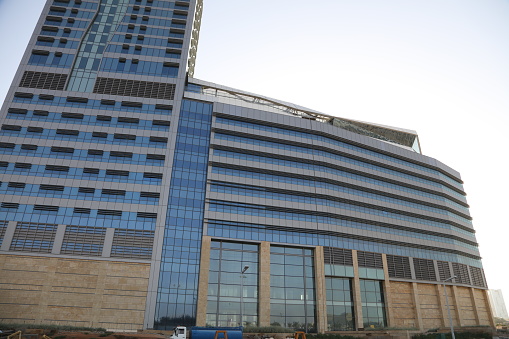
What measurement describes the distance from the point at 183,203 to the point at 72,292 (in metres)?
20.9

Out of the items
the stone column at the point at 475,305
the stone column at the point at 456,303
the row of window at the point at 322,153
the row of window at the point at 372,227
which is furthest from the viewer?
the stone column at the point at 475,305

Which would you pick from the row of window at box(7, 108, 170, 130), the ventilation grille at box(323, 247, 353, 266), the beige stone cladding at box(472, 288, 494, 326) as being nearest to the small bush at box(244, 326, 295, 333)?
the ventilation grille at box(323, 247, 353, 266)

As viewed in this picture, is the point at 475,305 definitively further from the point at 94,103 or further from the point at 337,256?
the point at 94,103

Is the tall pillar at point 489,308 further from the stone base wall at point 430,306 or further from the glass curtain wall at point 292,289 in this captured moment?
the glass curtain wall at point 292,289

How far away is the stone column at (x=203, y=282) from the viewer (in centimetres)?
5338

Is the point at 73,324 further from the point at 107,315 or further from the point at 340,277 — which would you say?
the point at 340,277

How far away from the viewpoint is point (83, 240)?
54500 mm

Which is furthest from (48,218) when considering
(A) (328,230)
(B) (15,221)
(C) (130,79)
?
(A) (328,230)

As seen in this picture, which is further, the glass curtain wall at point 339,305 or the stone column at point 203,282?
the glass curtain wall at point 339,305

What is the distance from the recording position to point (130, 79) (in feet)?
225

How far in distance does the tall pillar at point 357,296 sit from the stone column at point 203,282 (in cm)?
2829

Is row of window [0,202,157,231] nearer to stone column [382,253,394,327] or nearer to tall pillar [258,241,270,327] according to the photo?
tall pillar [258,241,270,327]

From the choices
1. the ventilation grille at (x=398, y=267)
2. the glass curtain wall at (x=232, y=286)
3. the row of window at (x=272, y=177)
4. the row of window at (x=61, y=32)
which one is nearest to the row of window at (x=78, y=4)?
the row of window at (x=61, y=32)

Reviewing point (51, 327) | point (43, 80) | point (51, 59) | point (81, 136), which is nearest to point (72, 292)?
point (51, 327)
